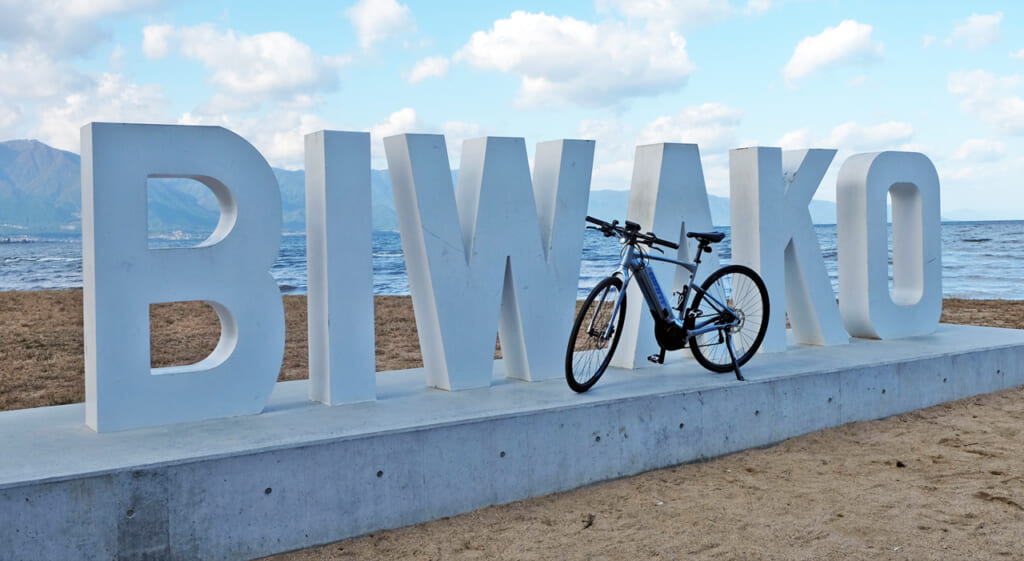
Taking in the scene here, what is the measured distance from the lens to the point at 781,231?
252 inches

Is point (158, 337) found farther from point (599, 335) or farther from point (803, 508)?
point (803, 508)

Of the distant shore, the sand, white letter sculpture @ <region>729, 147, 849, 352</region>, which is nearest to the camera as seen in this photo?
the sand

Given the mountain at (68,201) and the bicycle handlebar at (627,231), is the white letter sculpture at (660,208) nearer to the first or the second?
the bicycle handlebar at (627,231)

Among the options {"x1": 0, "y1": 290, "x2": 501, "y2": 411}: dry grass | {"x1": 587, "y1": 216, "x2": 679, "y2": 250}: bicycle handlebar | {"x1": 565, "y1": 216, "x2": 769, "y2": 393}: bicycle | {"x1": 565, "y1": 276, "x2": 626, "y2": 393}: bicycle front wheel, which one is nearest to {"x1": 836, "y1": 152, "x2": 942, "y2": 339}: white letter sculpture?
{"x1": 565, "y1": 216, "x2": 769, "y2": 393}: bicycle

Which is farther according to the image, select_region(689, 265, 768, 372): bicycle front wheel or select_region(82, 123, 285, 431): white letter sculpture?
select_region(689, 265, 768, 372): bicycle front wheel

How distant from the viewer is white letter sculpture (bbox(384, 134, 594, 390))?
4.89m

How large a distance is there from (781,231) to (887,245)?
119cm

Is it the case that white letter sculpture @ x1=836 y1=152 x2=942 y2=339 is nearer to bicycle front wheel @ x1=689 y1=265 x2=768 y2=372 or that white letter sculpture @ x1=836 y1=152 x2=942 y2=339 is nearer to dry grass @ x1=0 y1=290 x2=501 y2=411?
bicycle front wheel @ x1=689 y1=265 x2=768 y2=372

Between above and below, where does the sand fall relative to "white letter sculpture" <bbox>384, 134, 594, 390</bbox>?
below

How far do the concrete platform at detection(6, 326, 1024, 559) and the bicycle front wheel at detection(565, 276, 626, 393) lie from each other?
114mm

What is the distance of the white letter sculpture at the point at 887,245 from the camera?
22.8ft

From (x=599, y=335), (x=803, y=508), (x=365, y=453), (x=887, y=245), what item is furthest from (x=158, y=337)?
(x=803, y=508)

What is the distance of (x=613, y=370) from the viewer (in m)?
5.72

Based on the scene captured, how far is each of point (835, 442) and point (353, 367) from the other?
3338 mm
